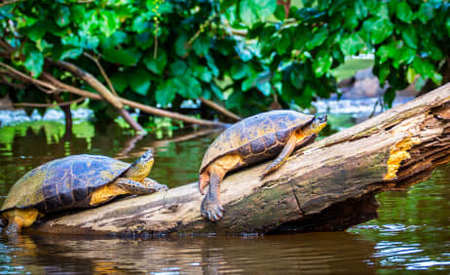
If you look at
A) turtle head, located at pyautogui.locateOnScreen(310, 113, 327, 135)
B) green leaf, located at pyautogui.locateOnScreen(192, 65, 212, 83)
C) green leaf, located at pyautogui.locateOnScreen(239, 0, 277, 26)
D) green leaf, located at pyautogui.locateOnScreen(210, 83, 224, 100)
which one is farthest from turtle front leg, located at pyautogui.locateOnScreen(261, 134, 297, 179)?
green leaf, located at pyautogui.locateOnScreen(210, 83, 224, 100)

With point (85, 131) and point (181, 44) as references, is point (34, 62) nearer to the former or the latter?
point (85, 131)

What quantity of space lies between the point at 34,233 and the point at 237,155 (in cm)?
139

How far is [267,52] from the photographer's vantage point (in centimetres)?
812

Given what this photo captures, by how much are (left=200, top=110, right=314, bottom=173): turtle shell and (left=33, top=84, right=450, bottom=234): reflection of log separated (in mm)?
123

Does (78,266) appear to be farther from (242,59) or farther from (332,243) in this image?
(242,59)

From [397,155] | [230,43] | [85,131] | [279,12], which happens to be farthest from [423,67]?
[85,131]

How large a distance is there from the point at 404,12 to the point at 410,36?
1.10 feet

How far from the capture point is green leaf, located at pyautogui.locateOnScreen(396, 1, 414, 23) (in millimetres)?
6941

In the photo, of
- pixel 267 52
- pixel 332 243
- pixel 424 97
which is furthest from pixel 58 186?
pixel 267 52

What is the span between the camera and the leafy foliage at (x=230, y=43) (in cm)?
716

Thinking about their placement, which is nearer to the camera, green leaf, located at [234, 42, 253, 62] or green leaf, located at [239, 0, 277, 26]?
green leaf, located at [239, 0, 277, 26]

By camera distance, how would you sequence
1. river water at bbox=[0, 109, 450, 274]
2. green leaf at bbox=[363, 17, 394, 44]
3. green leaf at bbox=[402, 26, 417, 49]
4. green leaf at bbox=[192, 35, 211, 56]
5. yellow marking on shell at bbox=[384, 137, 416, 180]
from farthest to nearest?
green leaf at bbox=[192, 35, 211, 56]
green leaf at bbox=[402, 26, 417, 49]
green leaf at bbox=[363, 17, 394, 44]
yellow marking on shell at bbox=[384, 137, 416, 180]
river water at bbox=[0, 109, 450, 274]

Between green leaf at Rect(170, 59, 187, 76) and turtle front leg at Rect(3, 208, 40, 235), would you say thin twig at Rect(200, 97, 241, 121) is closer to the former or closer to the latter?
green leaf at Rect(170, 59, 187, 76)

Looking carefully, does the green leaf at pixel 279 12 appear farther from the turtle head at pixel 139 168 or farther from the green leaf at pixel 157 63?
the turtle head at pixel 139 168
